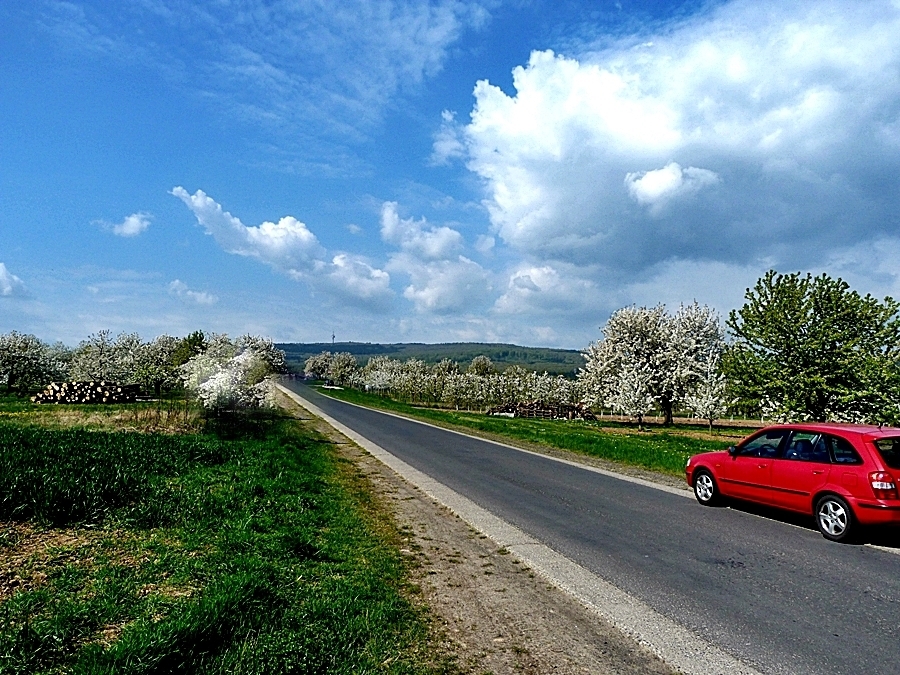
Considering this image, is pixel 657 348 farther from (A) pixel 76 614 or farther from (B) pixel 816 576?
(A) pixel 76 614

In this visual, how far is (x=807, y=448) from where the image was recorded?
364 inches

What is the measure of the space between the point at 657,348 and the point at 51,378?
166 feet

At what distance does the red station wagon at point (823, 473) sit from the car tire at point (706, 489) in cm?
3

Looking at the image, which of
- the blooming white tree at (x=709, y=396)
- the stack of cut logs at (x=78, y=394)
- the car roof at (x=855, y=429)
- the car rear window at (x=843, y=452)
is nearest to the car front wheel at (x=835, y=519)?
the car rear window at (x=843, y=452)

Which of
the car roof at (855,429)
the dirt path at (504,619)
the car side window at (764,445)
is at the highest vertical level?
the car roof at (855,429)

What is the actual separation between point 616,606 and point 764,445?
6219mm

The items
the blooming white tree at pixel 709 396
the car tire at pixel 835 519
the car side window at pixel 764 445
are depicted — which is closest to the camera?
the car tire at pixel 835 519

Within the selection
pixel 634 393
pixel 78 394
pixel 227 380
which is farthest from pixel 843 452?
pixel 78 394

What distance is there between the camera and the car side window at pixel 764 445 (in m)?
9.88

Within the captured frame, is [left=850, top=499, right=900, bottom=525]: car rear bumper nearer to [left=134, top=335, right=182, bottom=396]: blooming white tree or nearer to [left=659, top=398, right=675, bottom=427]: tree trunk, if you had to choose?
[left=134, top=335, right=182, bottom=396]: blooming white tree

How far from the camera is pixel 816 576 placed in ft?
21.7

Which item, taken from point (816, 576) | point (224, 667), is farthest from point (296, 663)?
point (816, 576)

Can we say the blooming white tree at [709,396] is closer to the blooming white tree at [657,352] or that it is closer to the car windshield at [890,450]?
the blooming white tree at [657,352]

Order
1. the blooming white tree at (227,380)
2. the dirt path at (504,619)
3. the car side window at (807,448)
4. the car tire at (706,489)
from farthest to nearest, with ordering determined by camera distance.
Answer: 1. the blooming white tree at (227,380)
2. the car tire at (706,489)
3. the car side window at (807,448)
4. the dirt path at (504,619)
